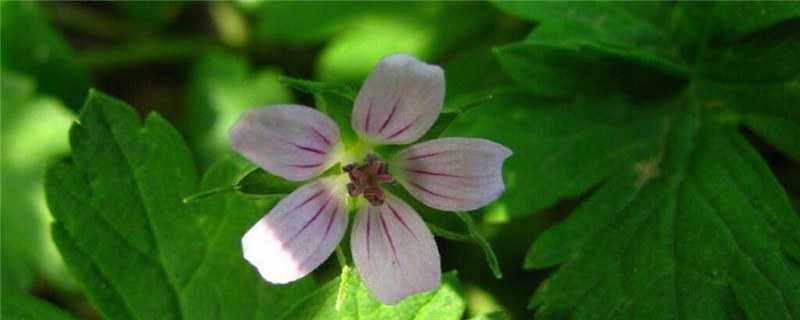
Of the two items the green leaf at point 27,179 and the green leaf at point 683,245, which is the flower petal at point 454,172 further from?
the green leaf at point 27,179

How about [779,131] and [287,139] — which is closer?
[287,139]

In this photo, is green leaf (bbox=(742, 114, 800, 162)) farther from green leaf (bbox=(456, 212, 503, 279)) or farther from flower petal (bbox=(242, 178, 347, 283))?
flower petal (bbox=(242, 178, 347, 283))

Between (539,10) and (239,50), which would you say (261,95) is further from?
(539,10)

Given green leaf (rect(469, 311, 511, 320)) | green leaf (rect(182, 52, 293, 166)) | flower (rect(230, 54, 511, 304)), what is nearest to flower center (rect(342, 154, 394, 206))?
flower (rect(230, 54, 511, 304))

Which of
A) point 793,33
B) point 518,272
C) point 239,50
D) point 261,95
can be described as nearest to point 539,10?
point 793,33

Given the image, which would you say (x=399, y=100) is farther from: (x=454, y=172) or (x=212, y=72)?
(x=212, y=72)

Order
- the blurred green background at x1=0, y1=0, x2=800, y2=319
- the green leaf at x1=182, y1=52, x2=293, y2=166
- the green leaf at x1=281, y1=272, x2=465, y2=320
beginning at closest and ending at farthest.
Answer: the green leaf at x1=281, y1=272, x2=465, y2=320 → the blurred green background at x1=0, y1=0, x2=800, y2=319 → the green leaf at x1=182, y1=52, x2=293, y2=166

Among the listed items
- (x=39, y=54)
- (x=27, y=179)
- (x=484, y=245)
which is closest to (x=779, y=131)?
(x=484, y=245)
